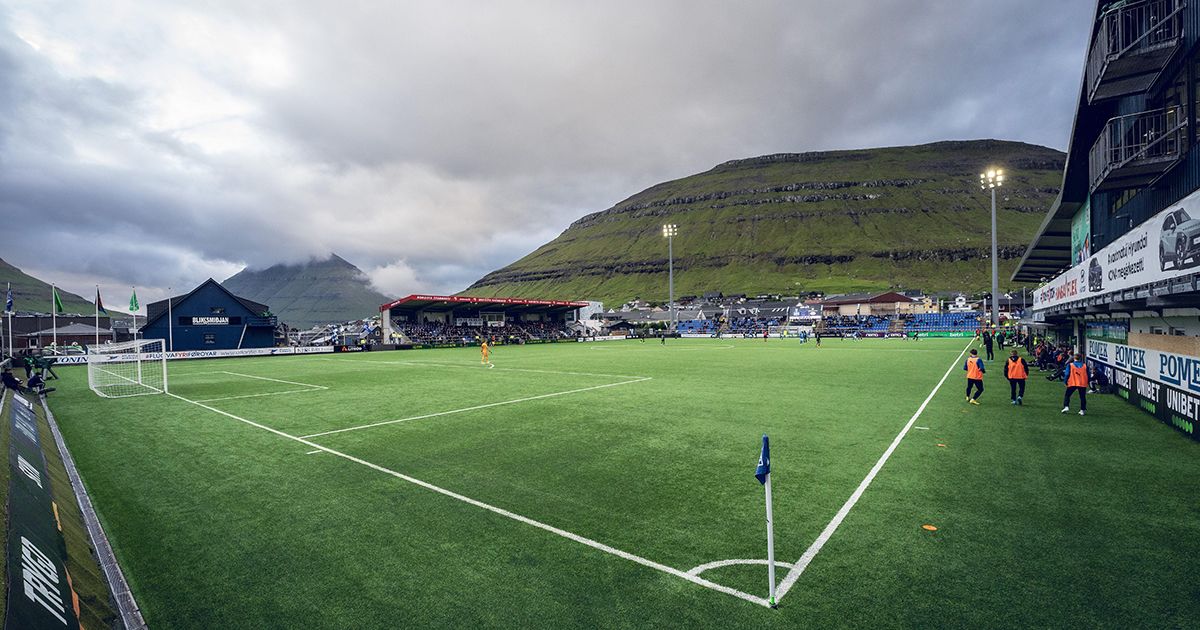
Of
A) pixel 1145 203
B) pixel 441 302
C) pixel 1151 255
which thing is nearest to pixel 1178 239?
pixel 1151 255

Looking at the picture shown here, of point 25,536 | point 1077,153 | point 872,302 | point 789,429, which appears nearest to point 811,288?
point 872,302

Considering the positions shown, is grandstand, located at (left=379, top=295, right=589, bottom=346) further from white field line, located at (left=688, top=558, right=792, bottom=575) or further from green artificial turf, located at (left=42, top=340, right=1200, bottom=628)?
white field line, located at (left=688, top=558, right=792, bottom=575)

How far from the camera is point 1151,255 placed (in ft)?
35.9

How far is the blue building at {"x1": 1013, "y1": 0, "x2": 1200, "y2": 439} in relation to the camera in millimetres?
10742

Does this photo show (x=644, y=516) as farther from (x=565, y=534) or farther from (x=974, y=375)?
(x=974, y=375)

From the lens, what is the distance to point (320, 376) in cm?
2795

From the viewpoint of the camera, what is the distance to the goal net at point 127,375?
2297cm

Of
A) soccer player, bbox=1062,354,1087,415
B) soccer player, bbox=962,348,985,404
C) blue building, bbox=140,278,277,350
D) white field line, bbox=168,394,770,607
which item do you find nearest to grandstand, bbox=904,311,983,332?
soccer player, bbox=962,348,985,404

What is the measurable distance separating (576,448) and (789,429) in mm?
5509

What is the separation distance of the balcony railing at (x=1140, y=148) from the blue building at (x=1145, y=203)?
0.14 feet

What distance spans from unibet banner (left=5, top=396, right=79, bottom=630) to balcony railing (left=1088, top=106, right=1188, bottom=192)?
22.5 m

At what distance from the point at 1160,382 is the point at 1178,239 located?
5972 millimetres

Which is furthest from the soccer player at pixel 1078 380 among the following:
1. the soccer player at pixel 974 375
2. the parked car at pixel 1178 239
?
the parked car at pixel 1178 239

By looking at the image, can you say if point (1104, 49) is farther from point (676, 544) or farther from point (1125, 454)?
point (676, 544)
